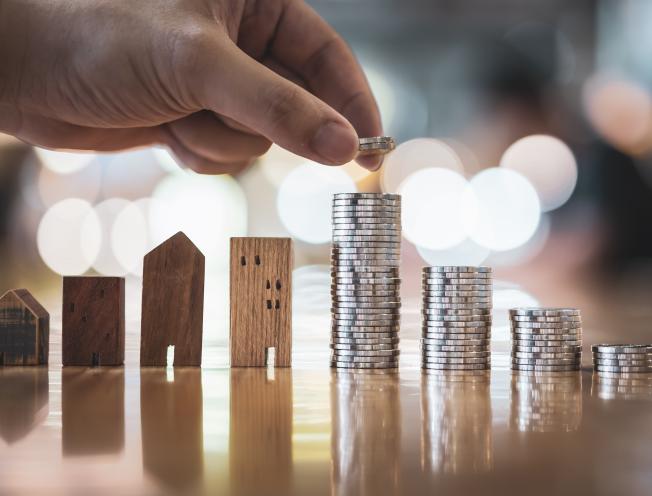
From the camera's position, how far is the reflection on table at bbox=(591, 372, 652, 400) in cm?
98

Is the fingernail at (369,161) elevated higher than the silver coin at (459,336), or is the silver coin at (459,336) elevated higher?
the fingernail at (369,161)

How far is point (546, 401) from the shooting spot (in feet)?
3.02

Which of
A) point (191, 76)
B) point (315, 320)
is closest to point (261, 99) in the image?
point (191, 76)

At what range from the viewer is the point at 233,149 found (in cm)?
178

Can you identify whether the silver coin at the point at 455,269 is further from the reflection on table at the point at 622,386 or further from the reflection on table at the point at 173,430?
the reflection on table at the point at 173,430

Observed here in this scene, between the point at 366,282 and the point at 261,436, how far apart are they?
581 millimetres

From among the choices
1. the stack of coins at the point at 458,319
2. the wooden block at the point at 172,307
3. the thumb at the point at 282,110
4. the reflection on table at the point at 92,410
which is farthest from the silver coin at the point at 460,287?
the reflection on table at the point at 92,410

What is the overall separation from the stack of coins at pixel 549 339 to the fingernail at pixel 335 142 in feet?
1.07

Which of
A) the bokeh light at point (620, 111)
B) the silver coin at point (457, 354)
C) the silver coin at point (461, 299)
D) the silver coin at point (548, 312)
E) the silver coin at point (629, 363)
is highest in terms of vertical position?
the bokeh light at point (620, 111)

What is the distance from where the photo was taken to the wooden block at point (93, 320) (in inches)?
51.0

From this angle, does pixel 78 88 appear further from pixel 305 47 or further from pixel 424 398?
pixel 424 398

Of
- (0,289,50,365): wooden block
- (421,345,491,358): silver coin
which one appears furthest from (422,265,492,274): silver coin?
(0,289,50,365): wooden block

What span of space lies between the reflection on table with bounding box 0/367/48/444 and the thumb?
1.37 ft

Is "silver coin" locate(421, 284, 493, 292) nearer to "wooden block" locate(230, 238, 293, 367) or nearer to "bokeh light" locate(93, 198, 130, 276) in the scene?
"wooden block" locate(230, 238, 293, 367)
